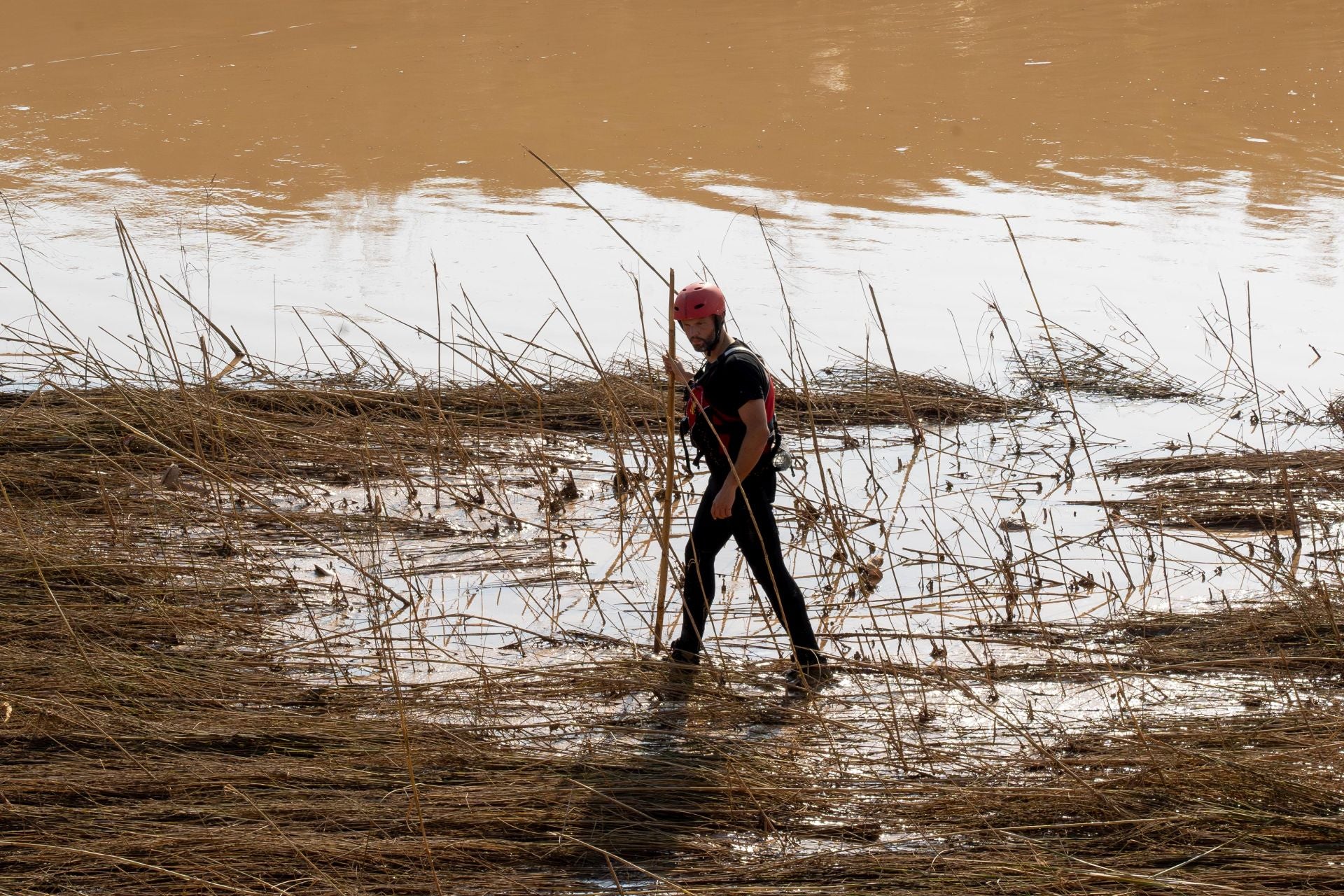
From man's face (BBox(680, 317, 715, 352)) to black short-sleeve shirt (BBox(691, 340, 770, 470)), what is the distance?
0.06m

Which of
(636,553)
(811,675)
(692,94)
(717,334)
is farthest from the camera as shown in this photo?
(692,94)

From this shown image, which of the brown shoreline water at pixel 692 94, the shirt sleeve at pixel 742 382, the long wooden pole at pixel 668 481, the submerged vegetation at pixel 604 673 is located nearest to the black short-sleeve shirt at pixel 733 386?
the shirt sleeve at pixel 742 382

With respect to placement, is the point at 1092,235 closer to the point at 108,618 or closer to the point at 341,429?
the point at 341,429

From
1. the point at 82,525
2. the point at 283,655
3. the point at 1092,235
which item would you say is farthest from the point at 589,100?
the point at 283,655

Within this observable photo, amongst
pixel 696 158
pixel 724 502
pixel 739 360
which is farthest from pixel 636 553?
pixel 696 158

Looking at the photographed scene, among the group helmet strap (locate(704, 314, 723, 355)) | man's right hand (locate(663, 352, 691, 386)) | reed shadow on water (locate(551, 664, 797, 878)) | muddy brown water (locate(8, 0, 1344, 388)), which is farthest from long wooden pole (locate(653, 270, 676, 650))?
muddy brown water (locate(8, 0, 1344, 388))

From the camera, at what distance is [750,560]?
411cm

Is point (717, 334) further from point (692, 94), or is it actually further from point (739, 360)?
point (692, 94)

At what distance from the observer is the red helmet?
381cm

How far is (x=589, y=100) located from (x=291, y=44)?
5.12 metres

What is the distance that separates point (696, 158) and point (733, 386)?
9.15 metres

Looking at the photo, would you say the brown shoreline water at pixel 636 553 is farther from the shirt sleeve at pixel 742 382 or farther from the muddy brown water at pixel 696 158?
the shirt sleeve at pixel 742 382

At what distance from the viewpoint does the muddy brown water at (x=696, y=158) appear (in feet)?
29.5

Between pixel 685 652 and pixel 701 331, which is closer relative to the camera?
pixel 701 331
